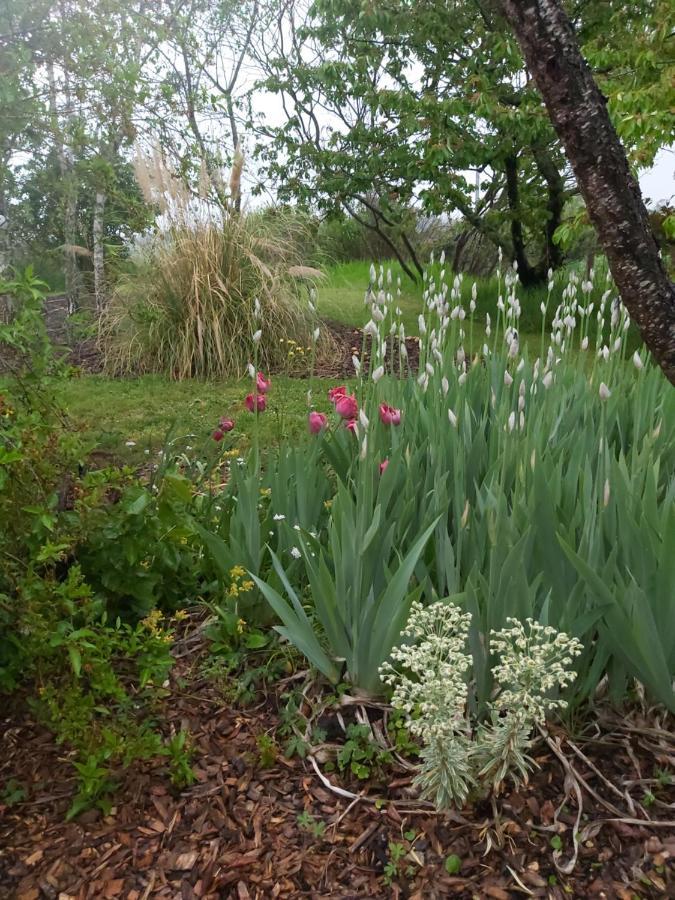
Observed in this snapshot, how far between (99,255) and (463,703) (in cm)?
722

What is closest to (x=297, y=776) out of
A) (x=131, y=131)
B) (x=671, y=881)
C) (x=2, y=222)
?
(x=671, y=881)

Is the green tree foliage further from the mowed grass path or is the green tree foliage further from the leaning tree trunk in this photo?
the leaning tree trunk

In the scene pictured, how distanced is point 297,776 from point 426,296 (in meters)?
1.67

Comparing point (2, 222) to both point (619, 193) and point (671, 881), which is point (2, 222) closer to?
point (619, 193)

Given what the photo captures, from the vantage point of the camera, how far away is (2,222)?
5926 millimetres

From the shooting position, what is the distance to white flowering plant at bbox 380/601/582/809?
136 centimetres

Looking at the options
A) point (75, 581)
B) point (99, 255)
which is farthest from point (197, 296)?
point (75, 581)

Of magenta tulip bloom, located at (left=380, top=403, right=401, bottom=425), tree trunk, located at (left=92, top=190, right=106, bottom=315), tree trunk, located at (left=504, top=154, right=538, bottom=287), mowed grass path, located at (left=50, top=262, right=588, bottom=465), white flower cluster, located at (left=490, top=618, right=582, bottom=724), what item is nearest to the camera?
white flower cluster, located at (left=490, top=618, right=582, bottom=724)

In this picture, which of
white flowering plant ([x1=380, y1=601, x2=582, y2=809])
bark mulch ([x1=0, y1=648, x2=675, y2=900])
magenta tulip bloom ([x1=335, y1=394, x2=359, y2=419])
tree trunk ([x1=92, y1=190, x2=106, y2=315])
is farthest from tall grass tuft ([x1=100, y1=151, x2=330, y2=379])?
white flowering plant ([x1=380, y1=601, x2=582, y2=809])

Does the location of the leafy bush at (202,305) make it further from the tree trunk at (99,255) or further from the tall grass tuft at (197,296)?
the tree trunk at (99,255)

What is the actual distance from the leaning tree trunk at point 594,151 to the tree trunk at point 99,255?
658 centimetres

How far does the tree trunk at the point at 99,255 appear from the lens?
7441 mm

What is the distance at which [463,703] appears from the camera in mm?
1402

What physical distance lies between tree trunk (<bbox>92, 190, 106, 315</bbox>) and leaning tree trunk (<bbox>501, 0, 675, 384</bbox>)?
6.58 metres
